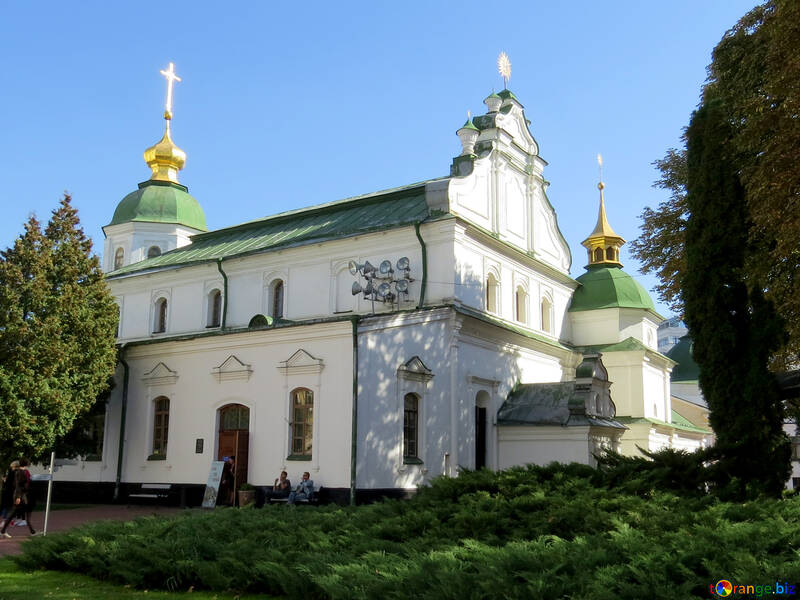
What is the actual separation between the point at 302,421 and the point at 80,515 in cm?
703

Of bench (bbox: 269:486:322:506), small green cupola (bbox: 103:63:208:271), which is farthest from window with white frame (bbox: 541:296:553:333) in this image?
small green cupola (bbox: 103:63:208:271)

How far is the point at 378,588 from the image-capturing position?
8641 mm

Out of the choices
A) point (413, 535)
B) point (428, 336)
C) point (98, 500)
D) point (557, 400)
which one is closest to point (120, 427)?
point (98, 500)

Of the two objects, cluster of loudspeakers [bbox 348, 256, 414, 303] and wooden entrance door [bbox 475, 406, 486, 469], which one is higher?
cluster of loudspeakers [bbox 348, 256, 414, 303]

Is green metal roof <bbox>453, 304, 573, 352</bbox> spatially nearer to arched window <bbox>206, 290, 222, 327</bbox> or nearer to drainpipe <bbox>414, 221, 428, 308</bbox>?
drainpipe <bbox>414, 221, 428, 308</bbox>

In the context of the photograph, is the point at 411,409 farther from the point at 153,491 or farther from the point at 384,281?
the point at 153,491

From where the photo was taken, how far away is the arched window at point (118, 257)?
129 ft

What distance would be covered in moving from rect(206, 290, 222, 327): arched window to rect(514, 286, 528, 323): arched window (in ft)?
37.1

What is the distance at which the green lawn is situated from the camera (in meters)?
10.4

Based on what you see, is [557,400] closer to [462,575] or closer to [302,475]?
[302,475]

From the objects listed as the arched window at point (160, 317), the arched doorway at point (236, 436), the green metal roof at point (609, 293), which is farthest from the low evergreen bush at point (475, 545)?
the green metal roof at point (609, 293)

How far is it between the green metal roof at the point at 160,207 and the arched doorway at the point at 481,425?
20.2 m

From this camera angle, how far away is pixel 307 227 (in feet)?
98.9

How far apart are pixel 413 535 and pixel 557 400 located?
1534 cm
